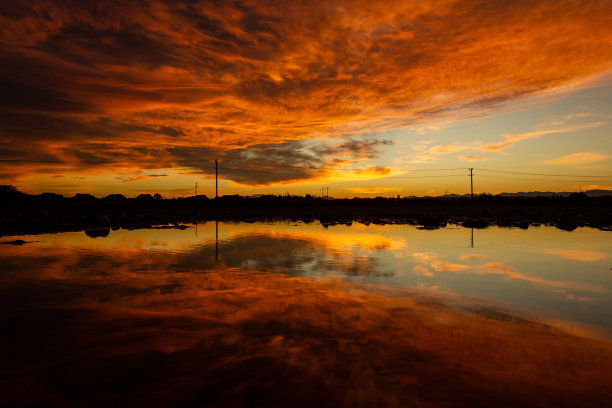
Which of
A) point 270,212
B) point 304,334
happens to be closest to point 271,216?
point 270,212

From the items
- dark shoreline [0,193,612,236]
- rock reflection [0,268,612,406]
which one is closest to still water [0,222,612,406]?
rock reflection [0,268,612,406]

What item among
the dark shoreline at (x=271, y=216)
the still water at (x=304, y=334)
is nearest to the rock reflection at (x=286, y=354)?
the still water at (x=304, y=334)

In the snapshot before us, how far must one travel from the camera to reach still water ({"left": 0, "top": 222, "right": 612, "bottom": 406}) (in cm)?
306

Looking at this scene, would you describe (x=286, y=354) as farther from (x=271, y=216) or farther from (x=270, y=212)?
(x=270, y=212)

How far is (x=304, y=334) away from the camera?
429cm

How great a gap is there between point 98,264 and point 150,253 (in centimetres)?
206

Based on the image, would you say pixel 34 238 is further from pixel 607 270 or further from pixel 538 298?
pixel 607 270

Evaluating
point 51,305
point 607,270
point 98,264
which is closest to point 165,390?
point 51,305

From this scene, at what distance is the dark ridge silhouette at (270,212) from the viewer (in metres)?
→ 23.3

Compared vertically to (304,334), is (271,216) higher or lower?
higher

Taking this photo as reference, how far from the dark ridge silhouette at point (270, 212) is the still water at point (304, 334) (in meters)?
14.4

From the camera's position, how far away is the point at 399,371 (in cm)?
339

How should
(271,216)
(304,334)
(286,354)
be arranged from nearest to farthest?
(286,354), (304,334), (271,216)

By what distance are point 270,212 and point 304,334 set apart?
47408 millimetres
